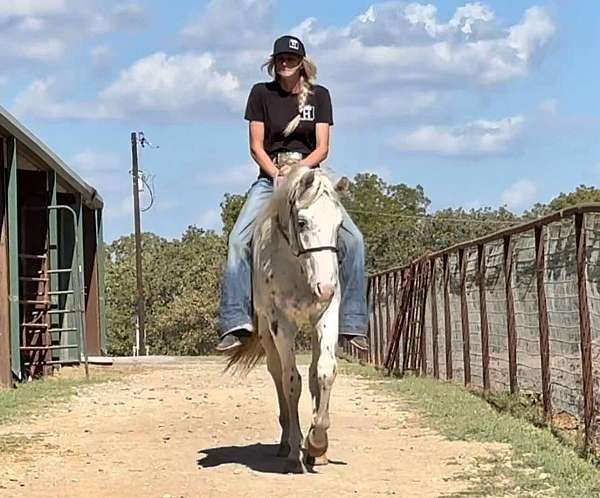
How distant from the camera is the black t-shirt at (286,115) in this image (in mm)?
8266

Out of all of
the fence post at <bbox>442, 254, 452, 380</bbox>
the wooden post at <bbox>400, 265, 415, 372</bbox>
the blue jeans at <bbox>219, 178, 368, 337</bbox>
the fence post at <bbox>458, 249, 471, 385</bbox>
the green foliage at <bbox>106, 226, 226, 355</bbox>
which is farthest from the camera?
the green foliage at <bbox>106, 226, 226, 355</bbox>

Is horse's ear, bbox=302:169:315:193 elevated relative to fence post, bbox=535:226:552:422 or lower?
elevated

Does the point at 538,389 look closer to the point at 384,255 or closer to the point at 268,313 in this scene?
the point at 268,313

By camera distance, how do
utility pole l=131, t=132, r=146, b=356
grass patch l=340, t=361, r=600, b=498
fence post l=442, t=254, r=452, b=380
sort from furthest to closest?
1. utility pole l=131, t=132, r=146, b=356
2. fence post l=442, t=254, r=452, b=380
3. grass patch l=340, t=361, r=600, b=498

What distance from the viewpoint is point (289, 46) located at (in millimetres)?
8219

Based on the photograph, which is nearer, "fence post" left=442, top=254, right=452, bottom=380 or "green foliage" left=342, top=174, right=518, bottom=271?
"fence post" left=442, top=254, right=452, bottom=380

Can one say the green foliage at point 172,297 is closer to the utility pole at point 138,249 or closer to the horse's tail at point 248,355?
the utility pole at point 138,249

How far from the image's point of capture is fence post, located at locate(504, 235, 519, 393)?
36.7 ft

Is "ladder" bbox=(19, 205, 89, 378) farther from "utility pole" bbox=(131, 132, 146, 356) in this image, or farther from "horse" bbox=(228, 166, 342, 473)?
"utility pole" bbox=(131, 132, 146, 356)

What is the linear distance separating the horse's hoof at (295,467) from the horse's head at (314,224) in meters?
1.28

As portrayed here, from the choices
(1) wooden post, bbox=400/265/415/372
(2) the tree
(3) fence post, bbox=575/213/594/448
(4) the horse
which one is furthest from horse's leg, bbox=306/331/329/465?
(2) the tree

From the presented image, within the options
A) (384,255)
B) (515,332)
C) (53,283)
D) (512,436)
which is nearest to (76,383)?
(53,283)

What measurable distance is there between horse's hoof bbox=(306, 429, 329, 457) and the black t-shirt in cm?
205

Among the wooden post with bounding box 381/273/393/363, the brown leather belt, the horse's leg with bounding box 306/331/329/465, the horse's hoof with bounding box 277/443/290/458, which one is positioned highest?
the brown leather belt
